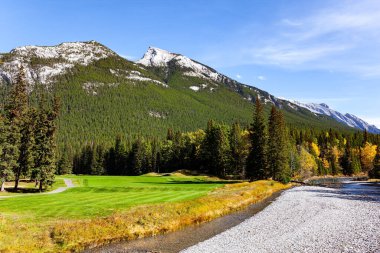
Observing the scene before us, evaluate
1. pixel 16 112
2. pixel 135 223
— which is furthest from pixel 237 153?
pixel 135 223

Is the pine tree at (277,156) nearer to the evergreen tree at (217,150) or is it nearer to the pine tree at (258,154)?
the pine tree at (258,154)

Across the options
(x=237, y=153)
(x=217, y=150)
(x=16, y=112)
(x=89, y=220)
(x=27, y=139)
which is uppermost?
(x=16, y=112)

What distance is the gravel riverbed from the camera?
25.2 metres

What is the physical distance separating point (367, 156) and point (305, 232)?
15501 cm

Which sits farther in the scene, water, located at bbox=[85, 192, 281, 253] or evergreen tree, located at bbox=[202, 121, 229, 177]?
evergreen tree, located at bbox=[202, 121, 229, 177]

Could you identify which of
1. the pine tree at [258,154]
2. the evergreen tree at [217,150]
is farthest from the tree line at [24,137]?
the evergreen tree at [217,150]

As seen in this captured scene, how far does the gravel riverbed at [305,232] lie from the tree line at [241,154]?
38.4 m

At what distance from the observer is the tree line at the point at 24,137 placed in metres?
58.5

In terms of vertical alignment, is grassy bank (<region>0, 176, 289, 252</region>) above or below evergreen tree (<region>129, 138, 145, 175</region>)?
below

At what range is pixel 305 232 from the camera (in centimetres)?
3006

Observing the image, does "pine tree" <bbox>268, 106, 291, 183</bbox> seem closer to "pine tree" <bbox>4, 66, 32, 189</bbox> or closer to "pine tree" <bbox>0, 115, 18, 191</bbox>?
"pine tree" <bbox>4, 66, 32, 189</bbox>

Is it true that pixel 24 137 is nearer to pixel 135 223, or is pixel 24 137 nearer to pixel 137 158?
pixel 135 223

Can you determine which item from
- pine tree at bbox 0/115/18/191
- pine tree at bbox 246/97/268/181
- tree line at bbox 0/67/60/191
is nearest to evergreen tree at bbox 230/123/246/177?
pine tree at bbox 246/97/268/181

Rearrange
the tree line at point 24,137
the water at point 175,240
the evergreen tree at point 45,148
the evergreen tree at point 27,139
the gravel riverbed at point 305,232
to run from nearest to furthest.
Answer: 1. the gravel riverbed at point 305,232
2. the water at point 175,240
3. the tree line at point 24,137
4. the evergreen tree at point 45,148
5. the evergreen tree at point 27,139
